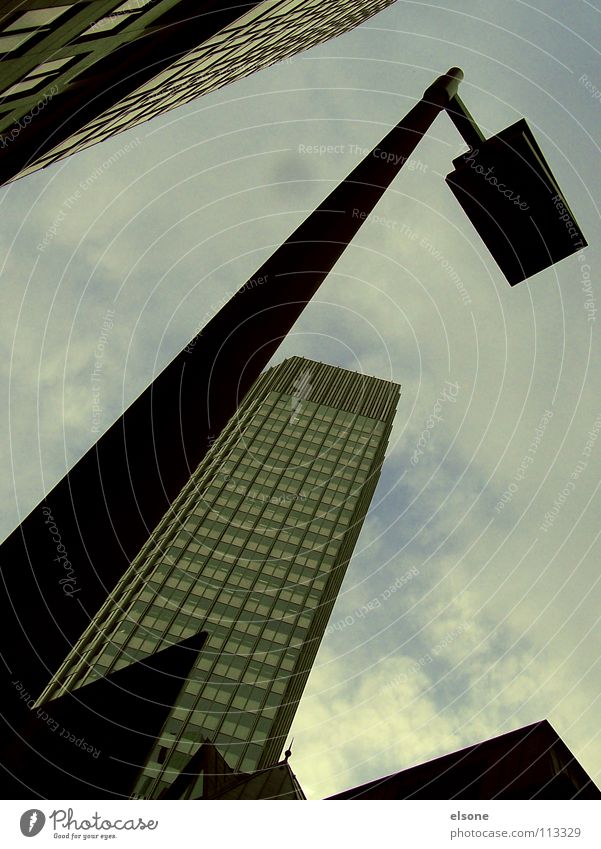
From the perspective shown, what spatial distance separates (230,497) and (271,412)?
70.8ft

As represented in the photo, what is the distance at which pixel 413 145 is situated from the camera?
5.82 m

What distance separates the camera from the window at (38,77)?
8.43 metres

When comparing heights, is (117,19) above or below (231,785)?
above

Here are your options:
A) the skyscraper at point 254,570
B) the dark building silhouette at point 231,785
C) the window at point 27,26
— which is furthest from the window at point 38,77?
the skyscraper at point 254,570

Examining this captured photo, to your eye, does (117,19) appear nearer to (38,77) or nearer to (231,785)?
(38,77)

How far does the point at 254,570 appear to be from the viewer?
7994cm

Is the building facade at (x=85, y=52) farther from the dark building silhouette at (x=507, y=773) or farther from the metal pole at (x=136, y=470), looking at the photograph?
the dark building silhouette at (x=507, y=773)

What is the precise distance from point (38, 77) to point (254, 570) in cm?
7610

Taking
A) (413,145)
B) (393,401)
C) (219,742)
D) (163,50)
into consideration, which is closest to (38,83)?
(163,50)

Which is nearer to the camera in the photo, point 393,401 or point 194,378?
point 194,378

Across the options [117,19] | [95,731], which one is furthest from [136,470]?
[117,19]

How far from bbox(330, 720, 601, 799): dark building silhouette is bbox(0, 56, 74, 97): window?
76.7 ft
